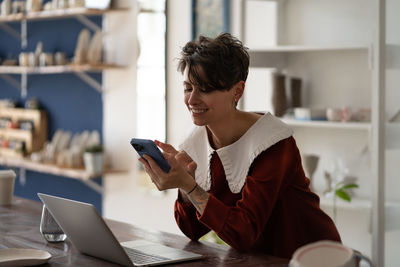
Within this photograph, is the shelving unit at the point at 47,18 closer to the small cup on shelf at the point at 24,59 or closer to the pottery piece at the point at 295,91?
the small cup on shelf at the point at 24,59

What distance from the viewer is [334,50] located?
3.75 m

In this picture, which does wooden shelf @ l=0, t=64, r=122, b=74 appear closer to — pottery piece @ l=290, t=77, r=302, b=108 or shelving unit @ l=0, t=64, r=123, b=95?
shelving unit @ l=0, t=64, r=123, b=95

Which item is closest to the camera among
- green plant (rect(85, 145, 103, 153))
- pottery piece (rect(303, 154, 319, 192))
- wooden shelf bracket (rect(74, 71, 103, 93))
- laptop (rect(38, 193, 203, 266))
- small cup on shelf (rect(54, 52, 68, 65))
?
laptop (rect(38, 193, 203, 266))

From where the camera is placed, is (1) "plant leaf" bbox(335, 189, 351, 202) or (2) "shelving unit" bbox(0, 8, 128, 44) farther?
(2) "shelving unit" bbox(0, 8, 128, 44)

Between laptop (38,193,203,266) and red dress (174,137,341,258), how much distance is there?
0.15 meters

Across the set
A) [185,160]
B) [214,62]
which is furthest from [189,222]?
[214,62]

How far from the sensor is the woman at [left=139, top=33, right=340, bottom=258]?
83.0 inches

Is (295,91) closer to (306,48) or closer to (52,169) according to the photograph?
(306,48)

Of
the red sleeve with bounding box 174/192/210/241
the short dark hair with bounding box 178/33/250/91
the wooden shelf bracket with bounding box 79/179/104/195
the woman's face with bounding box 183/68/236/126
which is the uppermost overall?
the short dark hair with bounding box 178/33/250/91

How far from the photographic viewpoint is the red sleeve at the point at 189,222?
2291 mm

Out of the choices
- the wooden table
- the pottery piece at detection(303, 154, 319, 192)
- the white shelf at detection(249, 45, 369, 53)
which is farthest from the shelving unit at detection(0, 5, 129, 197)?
the wooden table

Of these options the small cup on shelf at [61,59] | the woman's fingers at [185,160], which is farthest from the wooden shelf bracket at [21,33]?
the woman's fingers at [185,160]

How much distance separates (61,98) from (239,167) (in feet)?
12.6

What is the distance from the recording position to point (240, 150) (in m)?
2.26
